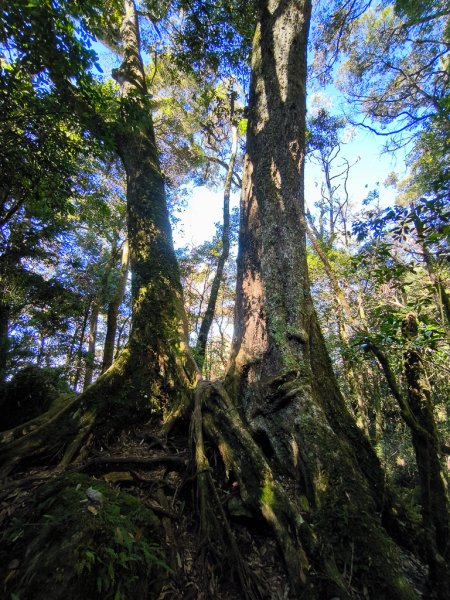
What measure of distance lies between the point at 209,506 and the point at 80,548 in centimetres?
108

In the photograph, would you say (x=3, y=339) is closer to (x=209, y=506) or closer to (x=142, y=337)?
(x=142, y=337)

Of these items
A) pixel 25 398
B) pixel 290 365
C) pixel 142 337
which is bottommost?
pixel 290 365

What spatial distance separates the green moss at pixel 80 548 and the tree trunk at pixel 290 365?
0.94 meters

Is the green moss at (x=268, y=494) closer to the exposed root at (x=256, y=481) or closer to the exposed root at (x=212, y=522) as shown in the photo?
the exposed root at (x=256, y=481)

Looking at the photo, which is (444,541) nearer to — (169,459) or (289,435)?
(289,435)

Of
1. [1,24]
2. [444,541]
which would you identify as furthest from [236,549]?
[1,24]

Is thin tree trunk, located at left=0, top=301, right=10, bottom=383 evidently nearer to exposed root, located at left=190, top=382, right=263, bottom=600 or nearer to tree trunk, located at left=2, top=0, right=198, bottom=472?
tree trunk, located at left=2, top=0, right=198, bottom=472

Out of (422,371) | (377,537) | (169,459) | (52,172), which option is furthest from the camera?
(52,172)

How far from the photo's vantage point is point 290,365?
10.4 feet

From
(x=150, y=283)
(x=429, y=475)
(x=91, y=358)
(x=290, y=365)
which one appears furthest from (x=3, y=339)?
(x=429, y=475)

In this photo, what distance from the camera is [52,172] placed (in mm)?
5051

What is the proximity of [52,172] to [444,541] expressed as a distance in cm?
653

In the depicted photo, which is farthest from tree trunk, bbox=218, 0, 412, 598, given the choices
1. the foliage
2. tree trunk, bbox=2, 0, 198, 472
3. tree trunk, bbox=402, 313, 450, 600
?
the foliage

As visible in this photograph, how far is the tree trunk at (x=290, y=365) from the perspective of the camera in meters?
2.15
